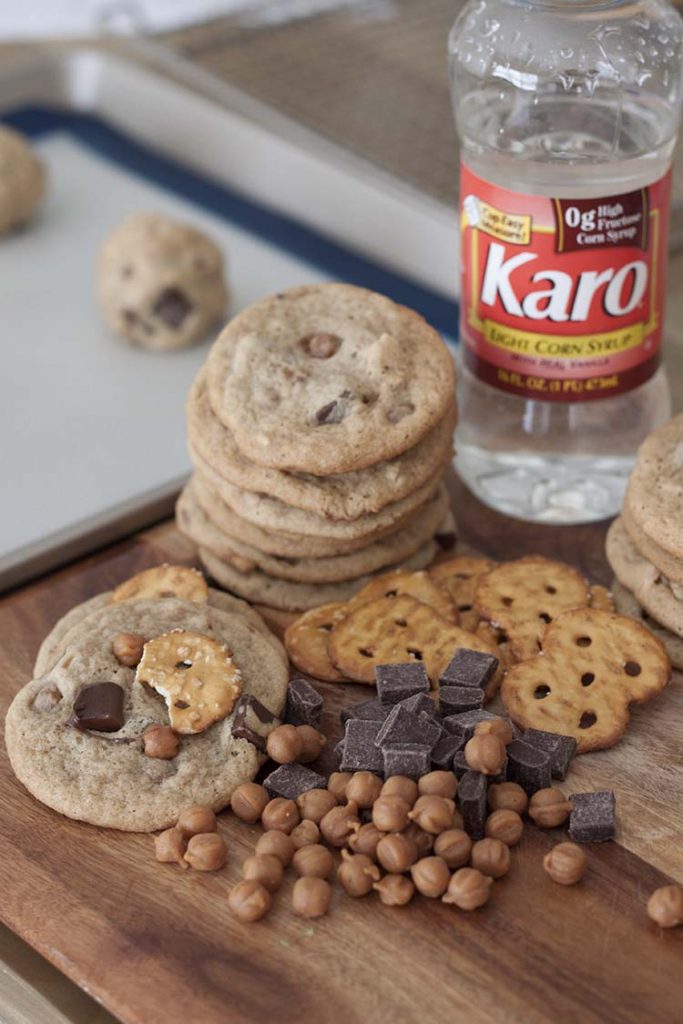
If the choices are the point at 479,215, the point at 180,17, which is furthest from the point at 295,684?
the point at 180,17

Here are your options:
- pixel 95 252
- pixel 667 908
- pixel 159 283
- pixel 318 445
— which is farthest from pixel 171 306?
pixel 667 908

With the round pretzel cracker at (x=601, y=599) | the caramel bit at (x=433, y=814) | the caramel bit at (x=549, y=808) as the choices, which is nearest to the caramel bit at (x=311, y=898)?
the caramel bit at (x=433, y=814)

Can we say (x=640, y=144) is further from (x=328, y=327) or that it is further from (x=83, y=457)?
(x=83, y=457)

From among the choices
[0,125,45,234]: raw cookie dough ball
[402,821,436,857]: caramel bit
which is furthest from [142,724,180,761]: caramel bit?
[0,125,45,234]: raw cookie dough ball

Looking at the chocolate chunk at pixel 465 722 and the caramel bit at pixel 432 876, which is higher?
the chocolate chunk at pixel 465 722

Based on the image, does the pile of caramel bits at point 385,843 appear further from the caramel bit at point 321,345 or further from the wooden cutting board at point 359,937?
the caramel bit at point 321,345
